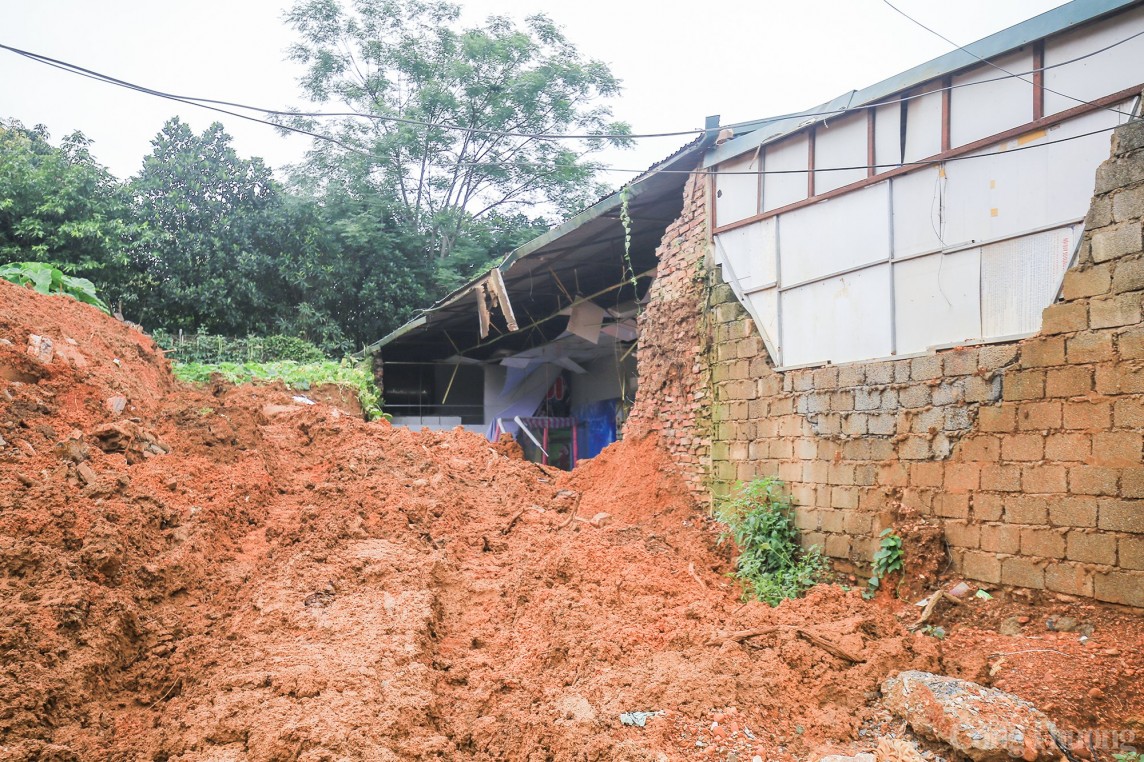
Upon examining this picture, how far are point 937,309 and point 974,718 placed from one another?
2897 mm

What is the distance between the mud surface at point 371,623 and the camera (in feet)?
12.7

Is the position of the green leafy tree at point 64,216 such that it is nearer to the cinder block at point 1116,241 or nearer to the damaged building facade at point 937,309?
the damaged building facade at point 937,309

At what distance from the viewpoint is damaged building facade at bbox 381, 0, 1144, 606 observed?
445 cm

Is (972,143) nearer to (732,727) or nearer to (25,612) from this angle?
(732,727)

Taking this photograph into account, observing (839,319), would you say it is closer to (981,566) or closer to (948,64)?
(948,64)

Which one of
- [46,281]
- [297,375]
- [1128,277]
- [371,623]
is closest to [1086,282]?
[1128,277]

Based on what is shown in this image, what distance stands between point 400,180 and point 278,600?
21563 millimetres

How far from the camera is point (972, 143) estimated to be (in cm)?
519

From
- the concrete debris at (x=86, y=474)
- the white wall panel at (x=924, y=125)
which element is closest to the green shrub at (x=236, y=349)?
the concrete debris at (x=86, y=474)

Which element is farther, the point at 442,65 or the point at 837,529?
the point at 442,65

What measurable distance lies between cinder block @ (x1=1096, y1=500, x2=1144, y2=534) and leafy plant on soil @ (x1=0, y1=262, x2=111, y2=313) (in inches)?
437

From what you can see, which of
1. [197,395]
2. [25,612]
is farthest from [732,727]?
[197,395]

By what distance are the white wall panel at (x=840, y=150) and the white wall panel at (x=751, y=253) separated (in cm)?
64

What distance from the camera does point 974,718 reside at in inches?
145
